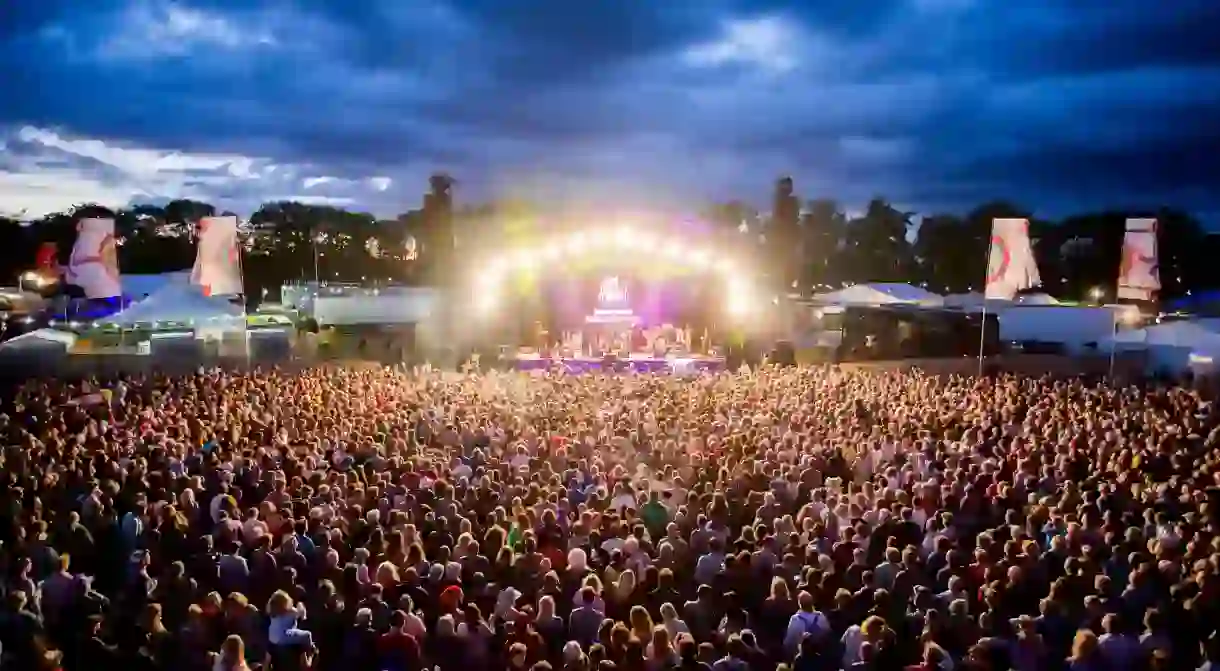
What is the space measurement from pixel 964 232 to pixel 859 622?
50.2 m

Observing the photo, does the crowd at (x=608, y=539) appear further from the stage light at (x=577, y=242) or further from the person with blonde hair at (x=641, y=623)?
the stage light at (x=577, y=242)

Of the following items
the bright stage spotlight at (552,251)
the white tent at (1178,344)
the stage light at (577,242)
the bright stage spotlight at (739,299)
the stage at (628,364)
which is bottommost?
the stage at (628,364)

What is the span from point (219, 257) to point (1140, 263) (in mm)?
18446

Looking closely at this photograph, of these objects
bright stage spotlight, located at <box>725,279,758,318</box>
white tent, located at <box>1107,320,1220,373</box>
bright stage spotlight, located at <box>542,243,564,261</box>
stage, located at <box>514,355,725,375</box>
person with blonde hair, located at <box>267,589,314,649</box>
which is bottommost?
person with blonde hair, located at <box>267,589,314,649</box>

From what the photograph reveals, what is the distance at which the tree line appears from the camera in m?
48.8

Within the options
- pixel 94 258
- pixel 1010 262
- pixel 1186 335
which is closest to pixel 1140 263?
pixel 1010 262

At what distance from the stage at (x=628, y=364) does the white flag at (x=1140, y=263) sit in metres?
10.1

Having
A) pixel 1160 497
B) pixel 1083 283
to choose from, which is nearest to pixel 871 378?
pixel 1160 497

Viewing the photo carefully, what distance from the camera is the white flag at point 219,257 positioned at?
18859 mm

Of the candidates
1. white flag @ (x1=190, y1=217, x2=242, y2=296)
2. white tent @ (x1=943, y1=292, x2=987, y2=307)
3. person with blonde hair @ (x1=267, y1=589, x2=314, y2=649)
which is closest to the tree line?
white tent @ (x1=943, y1=292, x2=987, y2=307)

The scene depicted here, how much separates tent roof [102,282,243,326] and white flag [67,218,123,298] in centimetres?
395

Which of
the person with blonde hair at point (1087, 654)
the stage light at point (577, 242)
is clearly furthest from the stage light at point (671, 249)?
the person with blonde hair at point (1087, 654)

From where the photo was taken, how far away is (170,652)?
598cm

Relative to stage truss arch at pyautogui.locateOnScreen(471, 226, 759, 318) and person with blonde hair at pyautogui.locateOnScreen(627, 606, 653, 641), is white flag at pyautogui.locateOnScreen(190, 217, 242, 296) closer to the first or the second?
stage truss arch at pyautogui.locateOnScreen(471, 226, 759, 318)
